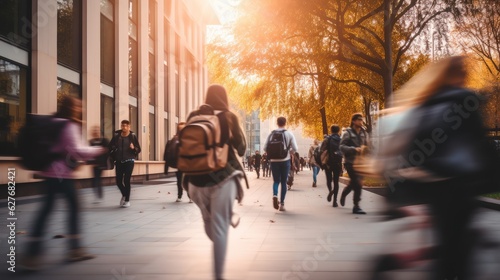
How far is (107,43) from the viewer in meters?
19.4

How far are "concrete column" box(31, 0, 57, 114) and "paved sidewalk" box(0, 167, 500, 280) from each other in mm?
4238

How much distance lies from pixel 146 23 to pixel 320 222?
1893 centimetres

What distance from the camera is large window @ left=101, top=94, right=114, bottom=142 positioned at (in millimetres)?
18641

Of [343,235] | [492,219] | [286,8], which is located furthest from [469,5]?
[343,235]

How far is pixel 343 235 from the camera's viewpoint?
6711 millimetres

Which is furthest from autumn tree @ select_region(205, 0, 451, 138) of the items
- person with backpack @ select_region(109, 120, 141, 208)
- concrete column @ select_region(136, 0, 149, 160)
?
person with backpack @ select_region(109, 120, 141, 208)

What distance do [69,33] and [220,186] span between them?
534 inches

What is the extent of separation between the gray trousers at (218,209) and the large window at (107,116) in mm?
15143

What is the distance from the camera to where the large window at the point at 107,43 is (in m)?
18.9

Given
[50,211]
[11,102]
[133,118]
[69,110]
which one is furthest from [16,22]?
[133,118]

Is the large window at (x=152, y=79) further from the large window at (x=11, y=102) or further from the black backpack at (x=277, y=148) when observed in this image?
the black backpack at (x=277, y=148)

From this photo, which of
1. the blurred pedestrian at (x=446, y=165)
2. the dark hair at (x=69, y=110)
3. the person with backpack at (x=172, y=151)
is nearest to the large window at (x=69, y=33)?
the person with backpack at (x=172, y=151)

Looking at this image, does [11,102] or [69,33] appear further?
[69,33]

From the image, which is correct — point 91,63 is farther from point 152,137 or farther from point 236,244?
point 236,244
